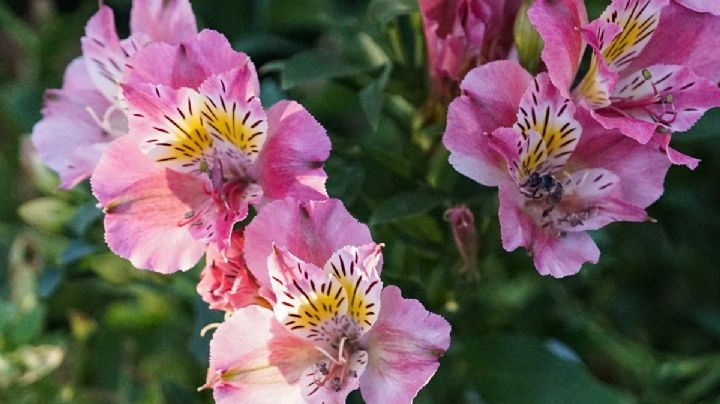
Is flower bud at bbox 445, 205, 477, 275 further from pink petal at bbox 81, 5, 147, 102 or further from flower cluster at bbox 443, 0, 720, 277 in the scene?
pink petal at bbox 81, 5, 147, 102

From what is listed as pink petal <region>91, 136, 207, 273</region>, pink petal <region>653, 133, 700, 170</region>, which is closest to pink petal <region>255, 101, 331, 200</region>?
pink petal <region>91, 136, 207, 273</region>

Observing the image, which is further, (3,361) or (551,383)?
(3,361)

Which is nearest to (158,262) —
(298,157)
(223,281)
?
(223,281)

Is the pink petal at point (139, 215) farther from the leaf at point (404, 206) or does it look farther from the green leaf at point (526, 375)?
the green leaf at point (526, 375)

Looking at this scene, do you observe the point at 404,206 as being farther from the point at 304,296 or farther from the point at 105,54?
the point at 105,54

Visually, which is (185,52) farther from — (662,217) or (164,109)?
(662,217)

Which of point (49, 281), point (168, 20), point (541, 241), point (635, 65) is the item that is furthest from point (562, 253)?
point (49, 281)
